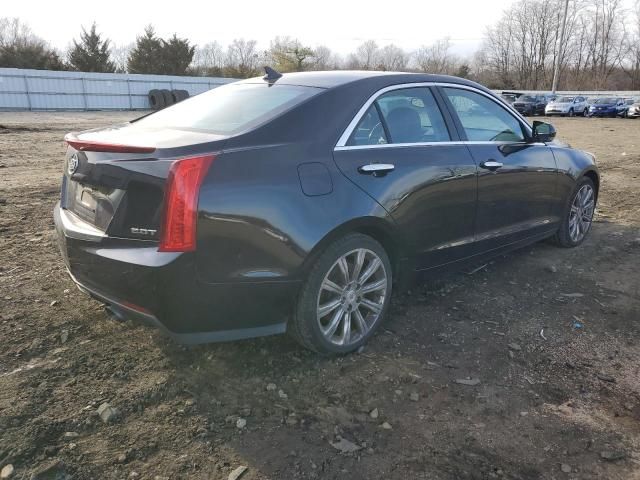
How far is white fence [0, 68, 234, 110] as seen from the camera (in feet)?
89.9

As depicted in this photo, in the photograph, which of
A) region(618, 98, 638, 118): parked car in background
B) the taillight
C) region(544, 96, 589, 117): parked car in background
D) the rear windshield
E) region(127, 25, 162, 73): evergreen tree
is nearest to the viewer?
the taillight

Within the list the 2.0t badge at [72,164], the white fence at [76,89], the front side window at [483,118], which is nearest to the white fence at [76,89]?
the white fence at [76,89]

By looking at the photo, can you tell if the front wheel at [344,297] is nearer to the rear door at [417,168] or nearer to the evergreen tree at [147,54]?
the rear door at [417,168]

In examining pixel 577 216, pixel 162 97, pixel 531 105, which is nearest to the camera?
pixel 577 216

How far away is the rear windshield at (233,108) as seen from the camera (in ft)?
10.4

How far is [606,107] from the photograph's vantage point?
1394 inches

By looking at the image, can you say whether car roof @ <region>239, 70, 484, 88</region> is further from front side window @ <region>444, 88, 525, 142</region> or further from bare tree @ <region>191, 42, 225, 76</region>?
bare tree @ <region>191, 42, 225, 76</region>

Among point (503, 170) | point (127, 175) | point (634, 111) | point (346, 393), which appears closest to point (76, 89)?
point (503, 170)

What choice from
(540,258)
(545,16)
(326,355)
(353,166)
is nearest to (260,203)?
(353,166)

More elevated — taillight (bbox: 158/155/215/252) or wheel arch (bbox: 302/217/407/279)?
taillight (bbox: 158/155/215/252)

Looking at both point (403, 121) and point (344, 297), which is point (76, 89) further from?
point (344, 297)

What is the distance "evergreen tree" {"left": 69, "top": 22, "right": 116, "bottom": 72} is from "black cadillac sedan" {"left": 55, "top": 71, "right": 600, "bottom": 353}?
44617mm

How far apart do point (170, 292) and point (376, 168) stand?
143cm

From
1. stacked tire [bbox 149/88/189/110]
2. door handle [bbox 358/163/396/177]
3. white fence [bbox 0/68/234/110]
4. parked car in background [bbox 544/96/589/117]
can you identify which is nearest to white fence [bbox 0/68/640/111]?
white fence [bbox 0/68/234/110]
